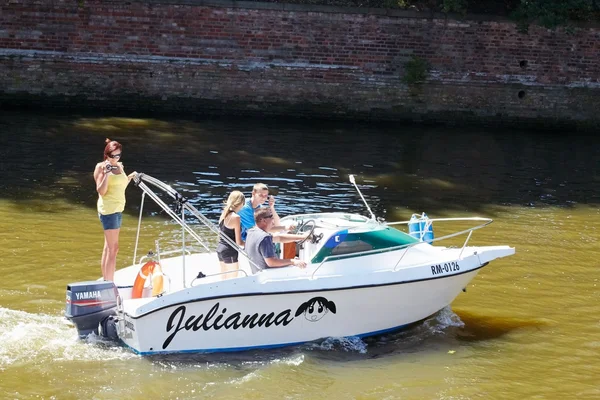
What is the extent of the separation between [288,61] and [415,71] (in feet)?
9.48

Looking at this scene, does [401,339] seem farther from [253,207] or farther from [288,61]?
[288,61]

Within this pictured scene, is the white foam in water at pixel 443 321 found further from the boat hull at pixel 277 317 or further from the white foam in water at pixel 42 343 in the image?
the white foam in water at pixel 42 343

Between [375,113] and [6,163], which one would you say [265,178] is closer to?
[6,163]

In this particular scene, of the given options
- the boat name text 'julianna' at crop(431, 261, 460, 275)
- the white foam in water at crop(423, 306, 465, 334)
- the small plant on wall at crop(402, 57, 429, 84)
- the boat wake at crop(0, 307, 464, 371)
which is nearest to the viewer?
the boat wake at crop(0, 307, 464, 371)

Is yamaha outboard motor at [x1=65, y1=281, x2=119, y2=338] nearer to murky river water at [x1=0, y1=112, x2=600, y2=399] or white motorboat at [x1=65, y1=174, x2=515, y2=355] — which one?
white motorboat at [x1=65, y1=174, x2=515, y2=355]

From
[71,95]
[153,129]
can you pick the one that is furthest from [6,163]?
[71,95]

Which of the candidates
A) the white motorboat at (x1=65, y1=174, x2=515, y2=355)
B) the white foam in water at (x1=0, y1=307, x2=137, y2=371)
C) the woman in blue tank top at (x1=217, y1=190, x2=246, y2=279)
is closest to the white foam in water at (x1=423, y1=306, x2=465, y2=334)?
the white motorboat at (x1=65, y1=174, x2=515, y2=355)

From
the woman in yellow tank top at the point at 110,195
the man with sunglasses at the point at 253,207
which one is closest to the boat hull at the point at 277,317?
the man with sunglasses at the point at 253,207

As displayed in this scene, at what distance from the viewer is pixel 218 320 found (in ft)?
29.1

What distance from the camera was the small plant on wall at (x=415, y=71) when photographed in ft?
70.3

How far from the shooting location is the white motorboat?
8781mm

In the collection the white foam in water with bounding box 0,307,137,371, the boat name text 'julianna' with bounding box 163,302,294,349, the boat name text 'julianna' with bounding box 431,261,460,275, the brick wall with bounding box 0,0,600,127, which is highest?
the brick wall with bounding box 0,0,600,127

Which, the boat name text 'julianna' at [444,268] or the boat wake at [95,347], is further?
the boat name text 'julianna' at [444,268]

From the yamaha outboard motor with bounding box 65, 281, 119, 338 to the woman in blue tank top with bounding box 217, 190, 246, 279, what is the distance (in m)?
1.10
